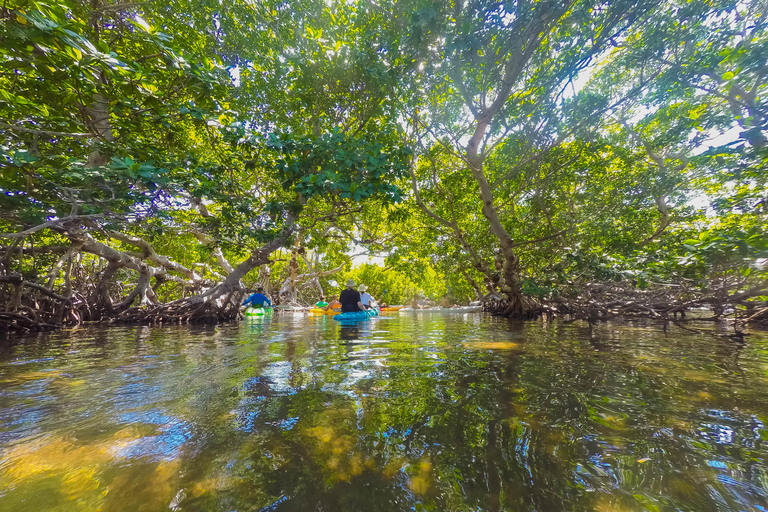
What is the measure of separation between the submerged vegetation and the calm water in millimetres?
2650

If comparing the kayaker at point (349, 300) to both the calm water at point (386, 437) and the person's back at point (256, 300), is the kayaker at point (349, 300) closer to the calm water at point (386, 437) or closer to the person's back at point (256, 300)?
the person's back at point (256, 300)

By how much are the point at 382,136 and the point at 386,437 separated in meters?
7.77

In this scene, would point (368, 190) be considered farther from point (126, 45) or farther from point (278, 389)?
point (126, 45)

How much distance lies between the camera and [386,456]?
150 centimetres

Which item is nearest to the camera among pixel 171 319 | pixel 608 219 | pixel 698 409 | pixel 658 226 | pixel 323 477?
pixel 323 477

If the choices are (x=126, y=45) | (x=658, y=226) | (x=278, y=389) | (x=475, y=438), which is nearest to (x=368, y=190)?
(x=278, y=389)

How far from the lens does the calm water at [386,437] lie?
1.20 m

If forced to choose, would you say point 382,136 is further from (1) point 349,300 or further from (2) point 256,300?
(2) point 256,300

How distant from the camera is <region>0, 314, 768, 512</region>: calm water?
1.20 metres

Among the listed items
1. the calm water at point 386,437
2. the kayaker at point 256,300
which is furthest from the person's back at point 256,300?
the calm water at point 386,437

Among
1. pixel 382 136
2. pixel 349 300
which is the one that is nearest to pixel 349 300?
pixel 349 300

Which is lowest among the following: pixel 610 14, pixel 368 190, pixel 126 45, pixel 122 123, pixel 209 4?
pixel 368 190

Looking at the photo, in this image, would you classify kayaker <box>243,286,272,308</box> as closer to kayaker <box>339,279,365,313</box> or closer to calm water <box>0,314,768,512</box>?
kayaker <box>339,279,365,313</box>

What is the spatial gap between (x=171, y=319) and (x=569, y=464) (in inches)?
434
